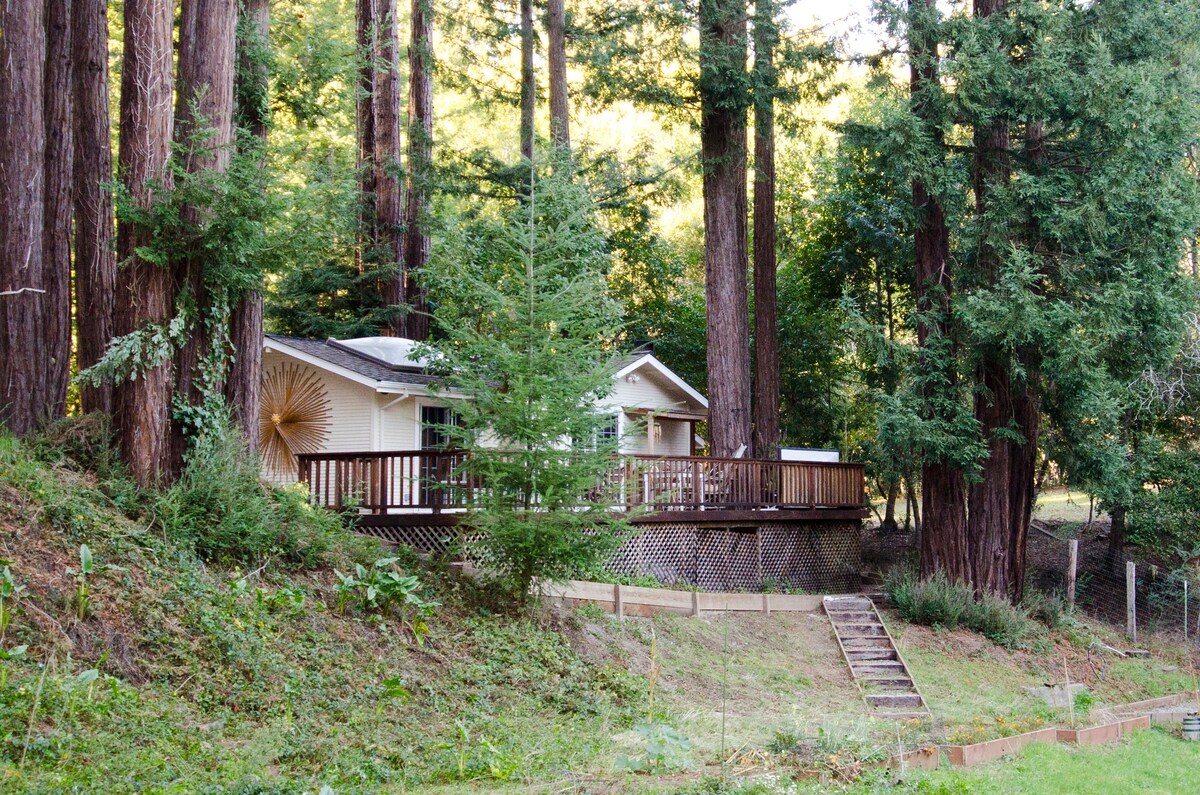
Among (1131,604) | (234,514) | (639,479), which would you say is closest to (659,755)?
(234,514)

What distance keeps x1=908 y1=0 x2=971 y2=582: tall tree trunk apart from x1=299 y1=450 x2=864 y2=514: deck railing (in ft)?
7.00

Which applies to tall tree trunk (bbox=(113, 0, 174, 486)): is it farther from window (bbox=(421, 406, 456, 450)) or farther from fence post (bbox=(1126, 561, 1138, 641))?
fence post (bbox=(1126, 561, 1138, 641))

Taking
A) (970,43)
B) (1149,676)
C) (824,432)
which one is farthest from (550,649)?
(824,432)

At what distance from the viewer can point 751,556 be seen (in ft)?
59.0

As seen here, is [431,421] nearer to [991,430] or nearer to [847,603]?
[847,603]

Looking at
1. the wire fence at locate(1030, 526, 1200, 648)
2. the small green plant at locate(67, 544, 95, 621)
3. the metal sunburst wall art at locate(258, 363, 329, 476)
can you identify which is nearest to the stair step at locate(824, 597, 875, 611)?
the wire fence at locate(1030, 526, 1200, 648)

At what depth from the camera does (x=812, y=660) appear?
1422 cm

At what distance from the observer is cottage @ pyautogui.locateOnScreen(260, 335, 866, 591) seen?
49.4 feet

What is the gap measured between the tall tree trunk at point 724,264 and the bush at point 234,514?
9.84 metres

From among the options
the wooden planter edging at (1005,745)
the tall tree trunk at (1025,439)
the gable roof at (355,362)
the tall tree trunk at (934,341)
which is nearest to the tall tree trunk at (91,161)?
the gable roof at (355,362)

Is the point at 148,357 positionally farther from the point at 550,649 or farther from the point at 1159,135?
the point at 1159,135

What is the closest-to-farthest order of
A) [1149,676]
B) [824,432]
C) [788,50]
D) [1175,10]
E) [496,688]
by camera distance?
[496,688], [1149,676], [1175,10], [788,50], [824,432]

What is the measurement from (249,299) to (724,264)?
10244 mm

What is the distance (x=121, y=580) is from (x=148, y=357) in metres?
2.78
